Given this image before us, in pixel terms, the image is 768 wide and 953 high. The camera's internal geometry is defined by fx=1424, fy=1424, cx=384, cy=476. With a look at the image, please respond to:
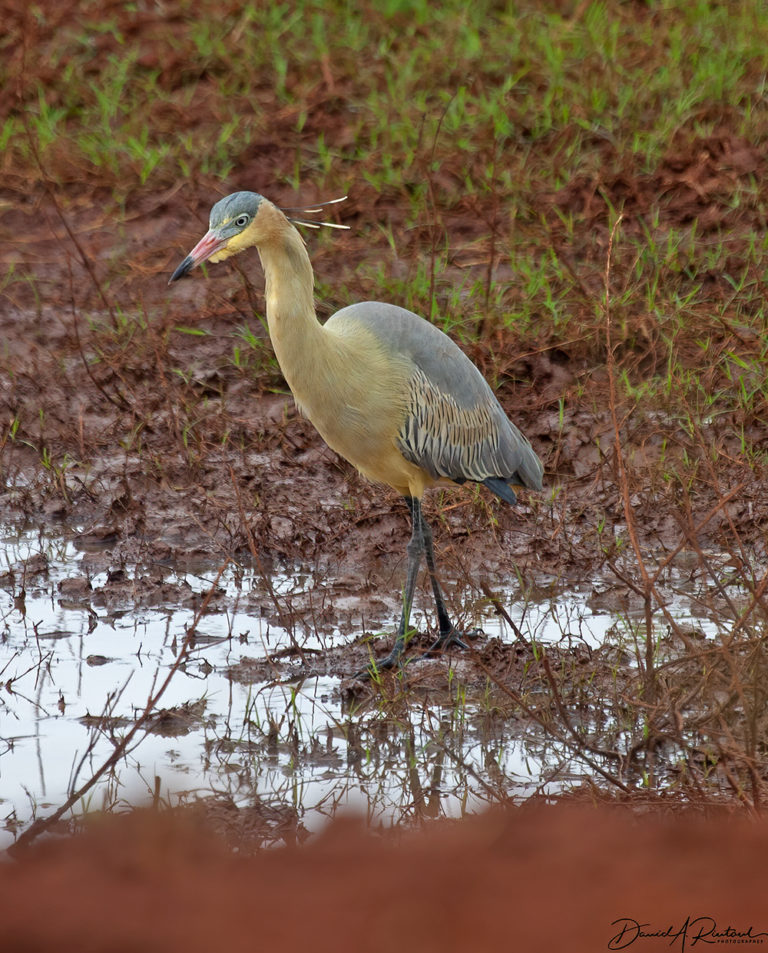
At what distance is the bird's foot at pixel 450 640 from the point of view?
4672 millimetres

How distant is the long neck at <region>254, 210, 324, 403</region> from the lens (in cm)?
442

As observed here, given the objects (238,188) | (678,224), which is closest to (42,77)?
(238,188)

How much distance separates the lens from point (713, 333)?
6.52 meters

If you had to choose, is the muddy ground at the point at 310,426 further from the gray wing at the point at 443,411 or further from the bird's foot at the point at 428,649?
the gray wing at the point at 443,411

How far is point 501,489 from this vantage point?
5105 millimetres

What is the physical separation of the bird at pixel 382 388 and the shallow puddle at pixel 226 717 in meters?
0.28

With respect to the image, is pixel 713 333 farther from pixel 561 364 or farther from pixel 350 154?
pixel 350 154

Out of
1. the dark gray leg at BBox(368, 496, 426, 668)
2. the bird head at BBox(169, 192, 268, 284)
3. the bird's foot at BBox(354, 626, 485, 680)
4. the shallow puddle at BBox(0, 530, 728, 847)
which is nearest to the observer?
the shallow puddle at BBox(0, 530, 728, 847)

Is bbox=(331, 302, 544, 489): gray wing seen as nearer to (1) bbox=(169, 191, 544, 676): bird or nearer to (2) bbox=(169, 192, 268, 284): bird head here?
(1) bbox=(169, 191, 544, 676): bird

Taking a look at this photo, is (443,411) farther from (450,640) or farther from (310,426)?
(310,426)

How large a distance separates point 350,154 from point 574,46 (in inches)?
70.6

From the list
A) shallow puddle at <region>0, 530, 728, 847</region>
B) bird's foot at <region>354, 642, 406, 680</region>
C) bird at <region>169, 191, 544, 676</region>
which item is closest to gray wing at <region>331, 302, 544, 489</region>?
bird at <region>169, 191, 544, 676</region>

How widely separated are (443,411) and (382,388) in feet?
0.95

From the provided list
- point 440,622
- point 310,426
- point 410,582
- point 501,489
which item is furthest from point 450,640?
point 310,426
